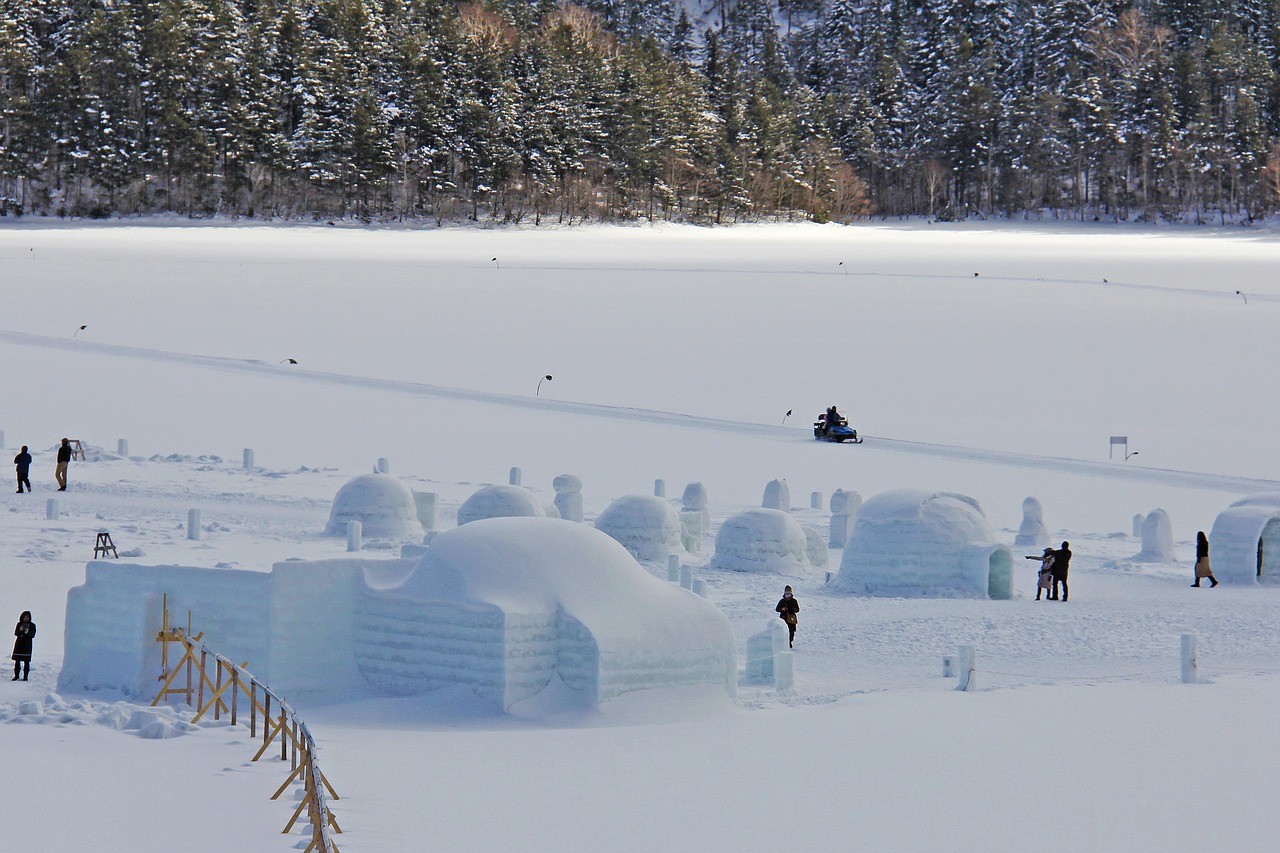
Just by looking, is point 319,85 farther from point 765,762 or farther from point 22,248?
point 765,762

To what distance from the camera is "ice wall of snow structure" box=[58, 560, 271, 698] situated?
1775cm

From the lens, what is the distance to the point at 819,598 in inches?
990

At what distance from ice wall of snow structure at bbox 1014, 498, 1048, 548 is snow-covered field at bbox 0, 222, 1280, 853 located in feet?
4.33

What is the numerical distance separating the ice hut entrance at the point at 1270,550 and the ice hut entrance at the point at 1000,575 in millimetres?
A: 4540

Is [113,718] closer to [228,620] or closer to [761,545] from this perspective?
[228,620]

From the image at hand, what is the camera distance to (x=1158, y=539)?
28.3 meters

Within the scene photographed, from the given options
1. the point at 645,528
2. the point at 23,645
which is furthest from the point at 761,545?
the point at 23,645

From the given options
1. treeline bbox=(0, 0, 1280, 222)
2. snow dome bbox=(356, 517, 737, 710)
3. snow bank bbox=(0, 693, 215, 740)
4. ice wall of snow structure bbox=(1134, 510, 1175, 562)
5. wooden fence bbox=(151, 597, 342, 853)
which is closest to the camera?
wooden fence bbox=(151, 597, 342, 853)

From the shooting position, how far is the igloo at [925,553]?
25328mm

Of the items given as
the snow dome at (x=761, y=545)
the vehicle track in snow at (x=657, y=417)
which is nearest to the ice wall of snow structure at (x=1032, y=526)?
the snow dome at (x=761, y=545)

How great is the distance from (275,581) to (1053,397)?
35379 mm

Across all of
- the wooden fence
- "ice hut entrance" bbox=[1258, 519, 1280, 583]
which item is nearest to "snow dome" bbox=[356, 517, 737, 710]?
the wooden fence

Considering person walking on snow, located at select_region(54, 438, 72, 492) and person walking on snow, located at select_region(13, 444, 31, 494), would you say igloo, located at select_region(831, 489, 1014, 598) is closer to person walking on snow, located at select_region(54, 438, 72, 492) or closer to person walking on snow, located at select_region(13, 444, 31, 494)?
person walking on snow, located at select_region(54, 438, 72, 492)

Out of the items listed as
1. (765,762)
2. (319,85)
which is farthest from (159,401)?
(319,85)
